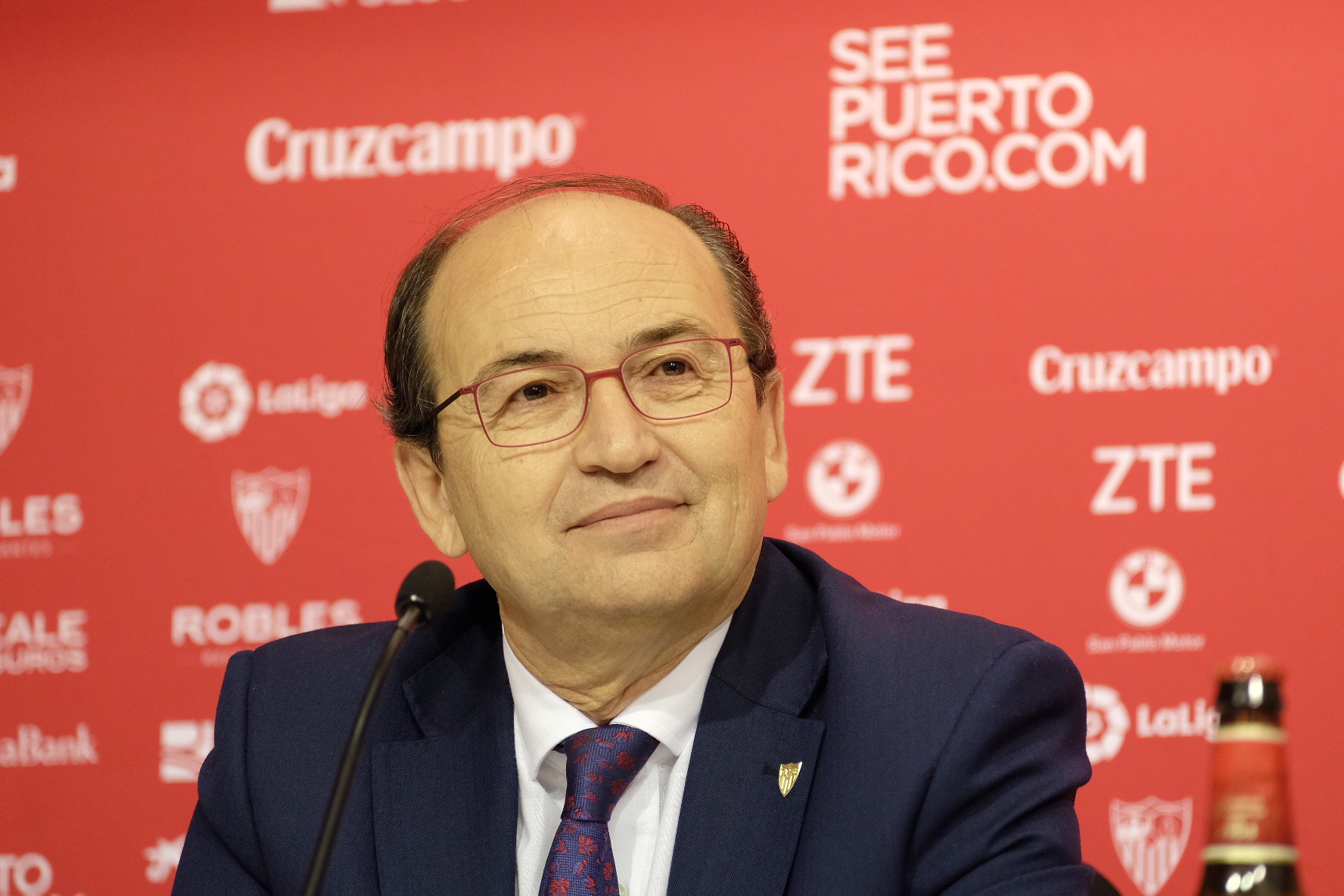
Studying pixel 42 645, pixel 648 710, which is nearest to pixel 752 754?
pixel 648 710

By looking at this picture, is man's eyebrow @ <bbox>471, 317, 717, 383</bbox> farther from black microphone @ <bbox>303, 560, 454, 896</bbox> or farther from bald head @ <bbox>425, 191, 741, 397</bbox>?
black microphone @ <bbox>303, 560, 454, 896</bbox>

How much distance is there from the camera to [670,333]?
6.81 ft

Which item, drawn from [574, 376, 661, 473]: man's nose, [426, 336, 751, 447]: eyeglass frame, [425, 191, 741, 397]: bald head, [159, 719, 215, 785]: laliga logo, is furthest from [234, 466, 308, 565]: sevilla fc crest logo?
[574, 376, 661, 473]: man's nose

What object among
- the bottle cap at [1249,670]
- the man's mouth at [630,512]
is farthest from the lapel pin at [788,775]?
the bottle cap at [1249,670]

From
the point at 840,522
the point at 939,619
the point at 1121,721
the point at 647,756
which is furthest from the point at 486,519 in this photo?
the point at 1121,721

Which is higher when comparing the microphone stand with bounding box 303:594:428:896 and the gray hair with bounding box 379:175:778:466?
the gray hair with bounding box 379:175:778:466

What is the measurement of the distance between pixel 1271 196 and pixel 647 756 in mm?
2455

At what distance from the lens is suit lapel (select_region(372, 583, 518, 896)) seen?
204 centimetres

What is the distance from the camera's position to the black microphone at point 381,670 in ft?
4.71

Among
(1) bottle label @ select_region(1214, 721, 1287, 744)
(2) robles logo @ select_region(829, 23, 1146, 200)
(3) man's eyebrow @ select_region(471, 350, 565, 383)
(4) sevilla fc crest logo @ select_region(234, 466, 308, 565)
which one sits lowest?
(1) bottle label @ select_region(1214, 721, 1287, 744)

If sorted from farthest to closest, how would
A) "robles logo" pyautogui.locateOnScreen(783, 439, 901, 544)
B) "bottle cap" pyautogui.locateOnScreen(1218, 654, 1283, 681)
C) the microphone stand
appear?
1. "robles logo" pyautogui.locateOnScreen(783, 439, 901, 544)
2. the microphone stand
3. "bottle cap" pyautogui.locateOnScreen(1218, 654, 1283, 681)

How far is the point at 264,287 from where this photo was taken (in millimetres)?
4078

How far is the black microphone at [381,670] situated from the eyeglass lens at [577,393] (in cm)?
30

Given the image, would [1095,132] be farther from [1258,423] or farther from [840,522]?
[840,522]
